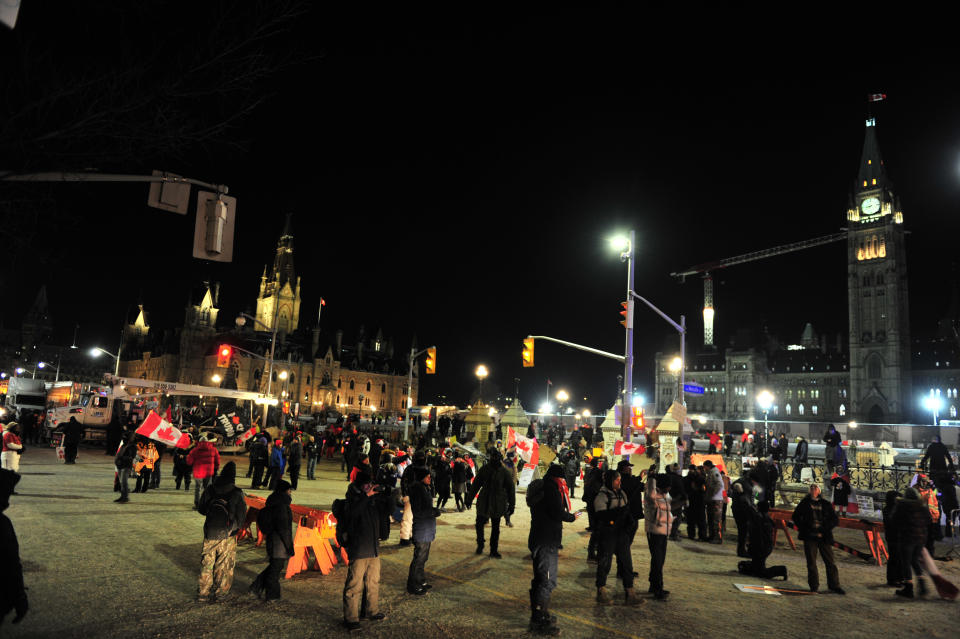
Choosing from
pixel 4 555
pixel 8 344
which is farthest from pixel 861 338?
pixel 8 344

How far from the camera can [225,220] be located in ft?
28.5

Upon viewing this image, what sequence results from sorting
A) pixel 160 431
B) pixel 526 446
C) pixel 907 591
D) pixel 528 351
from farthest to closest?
pixel 528 351
pixel 526 446
pixel 160 431
pixel 907 591

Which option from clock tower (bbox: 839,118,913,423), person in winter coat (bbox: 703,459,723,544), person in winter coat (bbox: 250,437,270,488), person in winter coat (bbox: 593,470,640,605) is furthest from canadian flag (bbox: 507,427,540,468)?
clock tower (bbox: 839,118,913,423)

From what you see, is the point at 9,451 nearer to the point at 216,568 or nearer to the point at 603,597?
the point at 216,568

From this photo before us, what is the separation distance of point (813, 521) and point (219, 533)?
915 centimetres

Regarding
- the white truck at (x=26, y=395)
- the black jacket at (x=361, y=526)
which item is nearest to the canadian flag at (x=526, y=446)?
the black jacket at (x=361, y=526)

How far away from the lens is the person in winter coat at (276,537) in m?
7.56

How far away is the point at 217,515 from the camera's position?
24.7 ft

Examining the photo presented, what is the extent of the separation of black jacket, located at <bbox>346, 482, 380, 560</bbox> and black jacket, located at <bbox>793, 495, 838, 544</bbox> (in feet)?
23.2

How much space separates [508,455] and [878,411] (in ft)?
359

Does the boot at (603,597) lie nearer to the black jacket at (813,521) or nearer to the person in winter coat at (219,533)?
the black jacket at (813,521)

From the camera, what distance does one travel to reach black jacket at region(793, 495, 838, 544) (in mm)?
9586

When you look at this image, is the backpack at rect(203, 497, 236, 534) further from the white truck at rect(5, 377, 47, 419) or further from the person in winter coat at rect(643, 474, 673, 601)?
the white truck at rect(5, 377, 47, 419)

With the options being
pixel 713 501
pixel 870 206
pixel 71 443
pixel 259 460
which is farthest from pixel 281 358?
pixel 870 206
